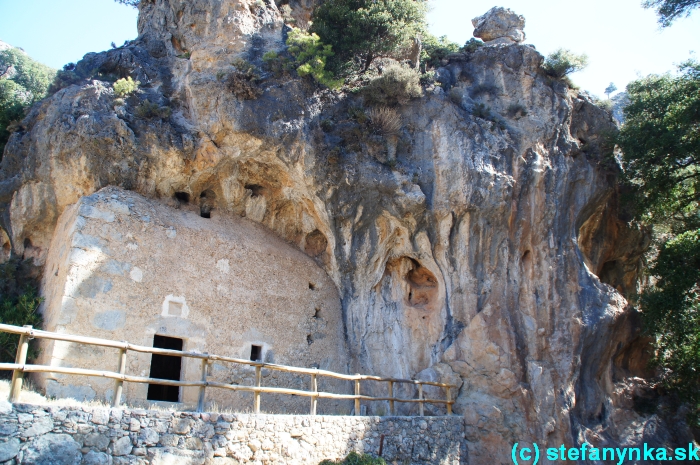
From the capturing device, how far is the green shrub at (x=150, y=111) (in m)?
12.7

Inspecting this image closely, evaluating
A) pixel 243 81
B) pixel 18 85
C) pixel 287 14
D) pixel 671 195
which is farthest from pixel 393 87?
pixel 18 85

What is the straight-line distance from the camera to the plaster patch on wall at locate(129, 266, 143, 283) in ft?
38.3

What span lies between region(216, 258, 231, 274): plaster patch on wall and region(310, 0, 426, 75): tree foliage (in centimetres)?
576

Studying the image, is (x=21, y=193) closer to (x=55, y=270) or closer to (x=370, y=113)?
(x=55, y=270)

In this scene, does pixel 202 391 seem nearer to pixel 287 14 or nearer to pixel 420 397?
pixel 420 397

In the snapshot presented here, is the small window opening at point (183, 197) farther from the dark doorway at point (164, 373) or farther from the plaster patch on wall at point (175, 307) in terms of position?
the dark doorway at point (164, 373)

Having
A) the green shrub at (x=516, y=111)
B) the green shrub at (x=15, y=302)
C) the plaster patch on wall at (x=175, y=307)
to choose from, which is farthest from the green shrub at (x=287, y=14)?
the green shrub at (x=15, y=302)

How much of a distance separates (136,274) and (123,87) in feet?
14.2

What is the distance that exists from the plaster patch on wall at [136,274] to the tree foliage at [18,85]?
5252mm

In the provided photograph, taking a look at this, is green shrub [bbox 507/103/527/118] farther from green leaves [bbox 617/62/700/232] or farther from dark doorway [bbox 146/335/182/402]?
dark doorway [bbox 146/335/182/402]

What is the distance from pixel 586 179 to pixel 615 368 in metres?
5.25

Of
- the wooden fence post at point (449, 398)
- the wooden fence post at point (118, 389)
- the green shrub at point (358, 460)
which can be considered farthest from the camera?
the wooden fence post at point (449, 398)

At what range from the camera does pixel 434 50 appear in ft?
55.9

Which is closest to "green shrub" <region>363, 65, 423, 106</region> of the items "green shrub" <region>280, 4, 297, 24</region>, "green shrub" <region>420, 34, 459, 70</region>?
"green shrub" <region>420, 34, 459, 70</region>
